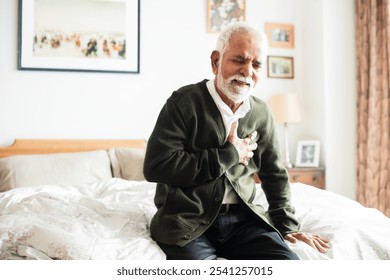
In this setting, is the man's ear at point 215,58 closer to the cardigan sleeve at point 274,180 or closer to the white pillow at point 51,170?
the cardigan sleeve at point 274,180

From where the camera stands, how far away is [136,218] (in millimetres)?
1136

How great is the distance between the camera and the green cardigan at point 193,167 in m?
0.91

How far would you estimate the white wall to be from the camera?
97.3 inches

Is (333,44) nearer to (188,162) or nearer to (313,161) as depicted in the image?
(313,161)

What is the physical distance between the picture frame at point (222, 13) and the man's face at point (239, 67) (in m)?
1.89

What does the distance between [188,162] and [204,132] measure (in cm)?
11

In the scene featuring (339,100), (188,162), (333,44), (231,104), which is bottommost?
(188,162)

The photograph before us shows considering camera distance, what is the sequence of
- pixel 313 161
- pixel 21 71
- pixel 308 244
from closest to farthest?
pixel 308 244 → pixel 21 71 → pixel 313 161

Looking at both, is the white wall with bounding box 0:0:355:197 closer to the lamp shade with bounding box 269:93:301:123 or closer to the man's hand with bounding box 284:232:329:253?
the lamp shade with bounding box 269:93:301:123

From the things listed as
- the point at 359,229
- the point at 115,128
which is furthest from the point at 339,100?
the point at 359,229

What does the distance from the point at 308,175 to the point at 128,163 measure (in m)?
1.33

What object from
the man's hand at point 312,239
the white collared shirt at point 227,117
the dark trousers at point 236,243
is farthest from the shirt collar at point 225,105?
the man's hand at point 312,239

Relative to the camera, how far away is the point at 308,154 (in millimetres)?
2750

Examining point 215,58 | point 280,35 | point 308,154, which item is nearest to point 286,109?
point 308,154
